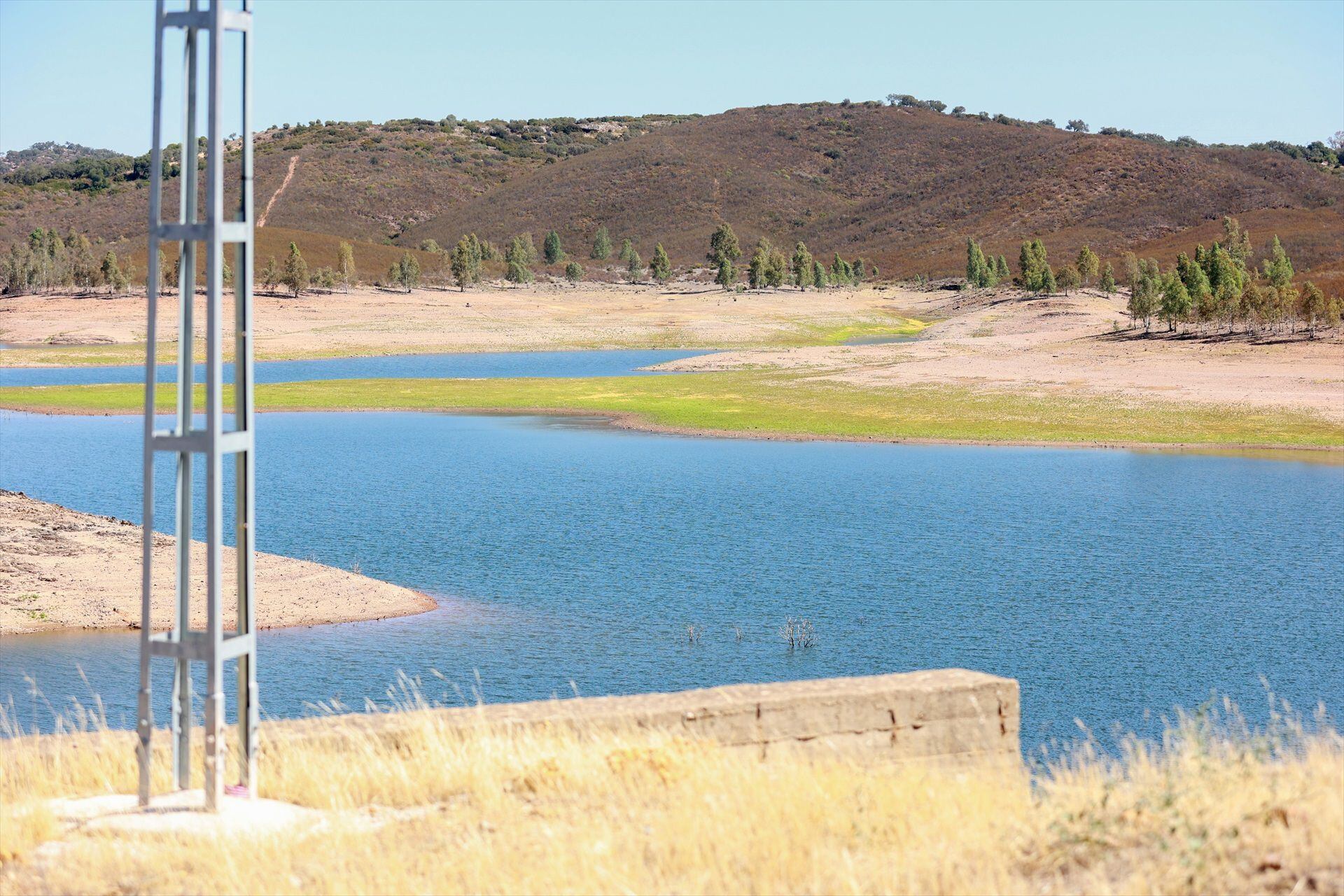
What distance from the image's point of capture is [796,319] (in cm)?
12094

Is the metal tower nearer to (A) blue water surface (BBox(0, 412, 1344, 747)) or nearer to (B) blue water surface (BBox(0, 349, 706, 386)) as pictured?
(A) blue water surface (BBox(0, 412, 1344, 747))

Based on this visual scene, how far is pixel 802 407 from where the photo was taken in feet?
194

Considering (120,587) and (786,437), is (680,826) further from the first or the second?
(786,437)

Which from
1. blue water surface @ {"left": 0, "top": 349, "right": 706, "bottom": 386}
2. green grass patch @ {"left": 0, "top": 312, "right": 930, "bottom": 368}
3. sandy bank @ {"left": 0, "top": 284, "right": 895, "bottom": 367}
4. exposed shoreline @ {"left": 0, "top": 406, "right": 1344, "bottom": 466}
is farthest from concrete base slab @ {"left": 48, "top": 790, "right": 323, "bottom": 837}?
sandy bank @ {"left": 0, "top": 284, "right": 895, "bottom": 367}

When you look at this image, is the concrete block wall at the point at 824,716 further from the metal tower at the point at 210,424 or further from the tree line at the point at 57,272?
the tree line at the point at 57,272

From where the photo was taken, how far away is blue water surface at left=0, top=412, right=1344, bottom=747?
20234 mm

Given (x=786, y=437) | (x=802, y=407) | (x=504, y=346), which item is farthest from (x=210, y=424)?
(x=504, y=346)

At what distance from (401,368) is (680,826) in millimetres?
78546

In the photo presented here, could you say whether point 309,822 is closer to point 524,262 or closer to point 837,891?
point 837,891

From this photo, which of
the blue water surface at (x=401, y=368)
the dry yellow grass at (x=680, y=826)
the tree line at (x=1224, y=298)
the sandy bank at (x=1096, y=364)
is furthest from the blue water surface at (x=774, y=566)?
the tree line at (x=1224, y=298)

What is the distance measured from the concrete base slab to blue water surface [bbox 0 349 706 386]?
6701cm

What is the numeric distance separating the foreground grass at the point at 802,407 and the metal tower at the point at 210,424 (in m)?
43.1

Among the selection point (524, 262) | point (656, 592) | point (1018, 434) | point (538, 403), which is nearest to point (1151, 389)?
point (1018, 434)

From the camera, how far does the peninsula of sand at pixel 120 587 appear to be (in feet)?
76.0
